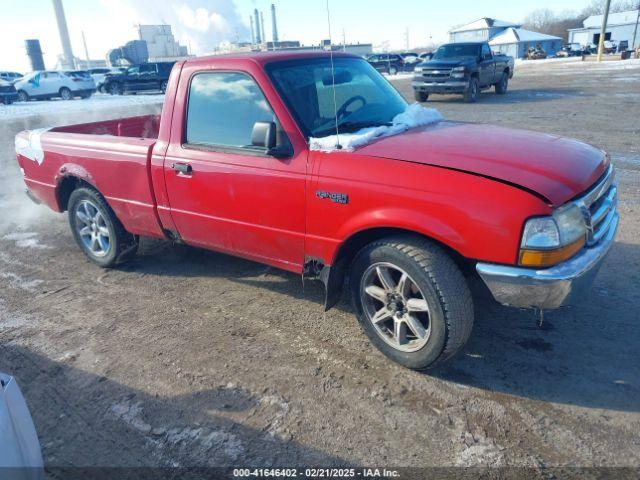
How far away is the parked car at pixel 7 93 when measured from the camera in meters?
25.9

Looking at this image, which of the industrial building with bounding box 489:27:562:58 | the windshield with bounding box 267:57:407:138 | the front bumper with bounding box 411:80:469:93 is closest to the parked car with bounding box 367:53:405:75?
the front bumper with bounding box 411:80:469:93

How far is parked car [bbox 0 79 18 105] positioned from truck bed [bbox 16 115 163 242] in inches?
991

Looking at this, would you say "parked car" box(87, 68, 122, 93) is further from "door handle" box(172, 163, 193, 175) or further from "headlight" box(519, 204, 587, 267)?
"headlight" box(519, 204, 587, 267)

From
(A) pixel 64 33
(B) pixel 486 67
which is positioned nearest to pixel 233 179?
(B) pixel 486 67

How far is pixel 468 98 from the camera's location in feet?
57.7

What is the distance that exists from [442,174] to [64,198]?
423 cm

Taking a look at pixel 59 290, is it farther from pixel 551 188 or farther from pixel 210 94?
pixel 551 188

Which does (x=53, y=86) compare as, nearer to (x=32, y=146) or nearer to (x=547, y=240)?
(x=32, y=146)

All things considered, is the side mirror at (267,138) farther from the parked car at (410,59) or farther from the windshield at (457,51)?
the parked car at (410,59)

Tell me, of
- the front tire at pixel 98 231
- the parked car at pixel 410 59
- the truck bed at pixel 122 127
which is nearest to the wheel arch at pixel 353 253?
the front tire at pixel 98 231

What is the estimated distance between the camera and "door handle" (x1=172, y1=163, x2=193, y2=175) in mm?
3873

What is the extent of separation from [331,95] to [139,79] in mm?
29767

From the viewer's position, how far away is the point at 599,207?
3.11 metres

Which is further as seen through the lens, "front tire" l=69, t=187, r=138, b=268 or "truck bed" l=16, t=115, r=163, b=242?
"front tire" l=69, t=187, r=138, b=268
